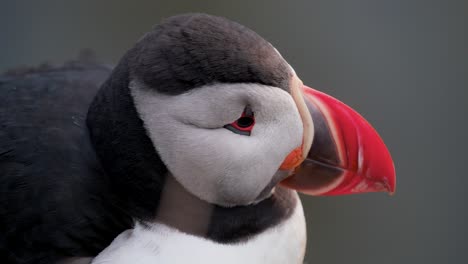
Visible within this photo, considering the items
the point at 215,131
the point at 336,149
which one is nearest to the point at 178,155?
the point at 215,131

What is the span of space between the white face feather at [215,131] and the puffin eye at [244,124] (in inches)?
0.5

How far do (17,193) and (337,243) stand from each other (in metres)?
1.68

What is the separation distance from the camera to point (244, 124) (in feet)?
6.14

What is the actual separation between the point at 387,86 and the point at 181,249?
5.52 feet

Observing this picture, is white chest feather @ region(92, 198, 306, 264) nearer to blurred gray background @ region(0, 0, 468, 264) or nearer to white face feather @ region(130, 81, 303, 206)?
white face feather @ region(130, 81, 303, 206)

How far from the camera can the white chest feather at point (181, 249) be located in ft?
6.20

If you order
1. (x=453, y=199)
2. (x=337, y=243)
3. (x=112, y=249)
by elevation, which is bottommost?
(x=337, y=243)

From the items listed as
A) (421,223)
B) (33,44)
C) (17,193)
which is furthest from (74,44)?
(421,223)

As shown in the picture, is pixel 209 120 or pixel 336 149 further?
pixel 336 149

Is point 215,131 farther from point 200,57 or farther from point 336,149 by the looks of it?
point 336,149

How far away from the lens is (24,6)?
2.83 m

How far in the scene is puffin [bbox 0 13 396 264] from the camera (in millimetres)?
1838

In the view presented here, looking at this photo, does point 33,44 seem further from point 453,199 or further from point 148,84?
point 453,199

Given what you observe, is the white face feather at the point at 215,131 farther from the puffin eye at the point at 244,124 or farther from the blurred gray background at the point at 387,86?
the blurred gray background at the point at 387,86
